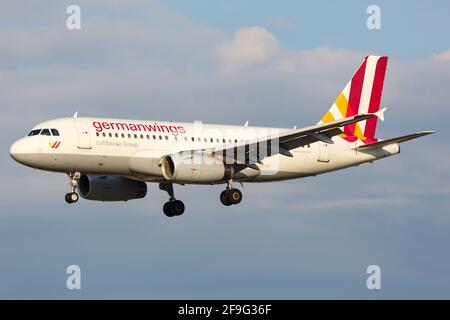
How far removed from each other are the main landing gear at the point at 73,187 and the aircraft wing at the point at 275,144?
23.5 feet

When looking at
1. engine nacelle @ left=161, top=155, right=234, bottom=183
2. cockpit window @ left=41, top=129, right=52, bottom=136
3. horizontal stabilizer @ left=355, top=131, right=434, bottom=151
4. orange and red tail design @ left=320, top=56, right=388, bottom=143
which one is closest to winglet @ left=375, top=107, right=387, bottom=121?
horizontal stabilizer @ left=355, top=131, right=434, bottom=151

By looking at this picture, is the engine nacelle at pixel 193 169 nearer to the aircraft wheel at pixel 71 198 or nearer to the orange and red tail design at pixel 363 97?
the aircraft wheel at pixel 71 198

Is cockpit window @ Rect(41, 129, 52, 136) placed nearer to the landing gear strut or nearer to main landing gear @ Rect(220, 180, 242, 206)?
the landing gear strut

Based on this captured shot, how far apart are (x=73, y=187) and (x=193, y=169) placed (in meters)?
6.61

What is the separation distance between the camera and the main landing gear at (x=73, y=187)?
219ft

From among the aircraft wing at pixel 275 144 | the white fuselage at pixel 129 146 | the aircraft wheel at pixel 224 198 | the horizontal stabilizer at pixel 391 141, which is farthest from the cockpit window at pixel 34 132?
the horizontal stabilizer at pixel 391 141

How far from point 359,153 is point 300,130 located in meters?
9.92

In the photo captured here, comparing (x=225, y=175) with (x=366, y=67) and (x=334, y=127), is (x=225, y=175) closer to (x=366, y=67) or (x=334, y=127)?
(x=334, y=127)

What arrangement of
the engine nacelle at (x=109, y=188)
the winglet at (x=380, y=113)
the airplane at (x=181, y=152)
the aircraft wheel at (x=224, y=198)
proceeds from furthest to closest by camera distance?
the engine nacelle at (x=109, y=188)
the aircraft wheel at (x=224, y=198)
the airplane at (x=181, y=152)
the winglet at (x=380, y=113)

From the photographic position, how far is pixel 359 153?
247ft

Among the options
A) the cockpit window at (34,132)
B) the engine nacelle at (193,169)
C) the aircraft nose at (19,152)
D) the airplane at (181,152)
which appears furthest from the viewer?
the engine nacelle at (193,169)

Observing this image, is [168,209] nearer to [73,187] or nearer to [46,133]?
[73,187]

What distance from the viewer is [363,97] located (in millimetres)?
79250

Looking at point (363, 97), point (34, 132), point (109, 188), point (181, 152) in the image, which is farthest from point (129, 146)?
point (363, 97)
